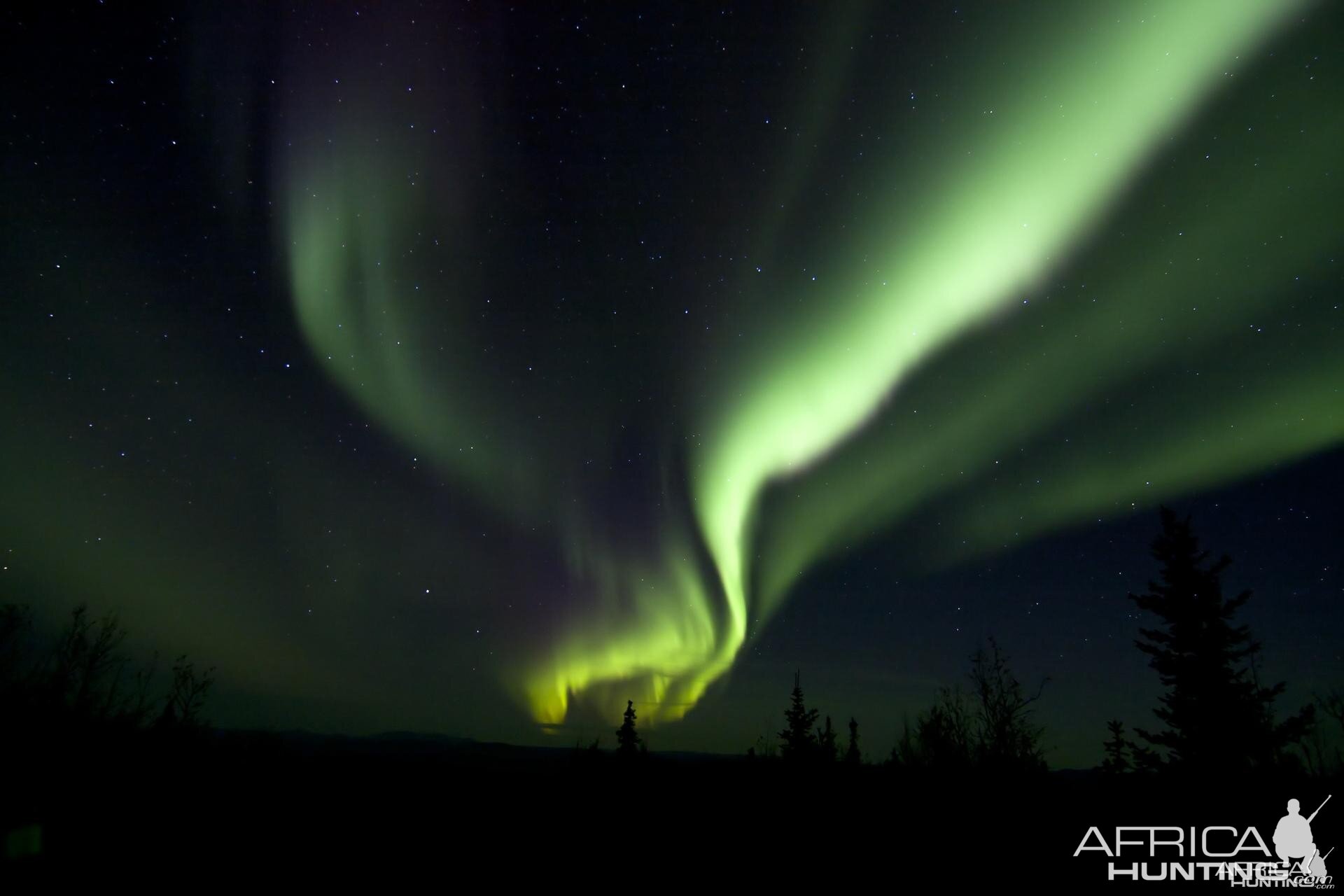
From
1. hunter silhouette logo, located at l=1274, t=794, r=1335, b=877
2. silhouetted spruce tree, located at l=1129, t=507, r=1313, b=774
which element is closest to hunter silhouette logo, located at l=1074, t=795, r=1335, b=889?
hunter silhouette logo, located at l=1274, t=794, r=1335, b=877

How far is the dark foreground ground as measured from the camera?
10.7m

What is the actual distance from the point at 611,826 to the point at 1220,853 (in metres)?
12.7

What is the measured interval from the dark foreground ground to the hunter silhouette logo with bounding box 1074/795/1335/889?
58 millimetres

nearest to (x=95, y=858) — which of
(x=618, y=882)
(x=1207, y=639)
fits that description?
(x=618, y=882)

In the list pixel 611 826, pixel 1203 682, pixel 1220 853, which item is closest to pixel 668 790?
pixel 611 826

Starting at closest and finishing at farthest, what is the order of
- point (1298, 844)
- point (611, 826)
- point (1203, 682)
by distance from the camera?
point (1298, 844) → point (611, 826) → point (1203, 682)

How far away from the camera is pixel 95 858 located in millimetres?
10195

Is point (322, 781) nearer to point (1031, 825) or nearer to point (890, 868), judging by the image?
point (890, 868)

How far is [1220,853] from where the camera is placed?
12.5 meters

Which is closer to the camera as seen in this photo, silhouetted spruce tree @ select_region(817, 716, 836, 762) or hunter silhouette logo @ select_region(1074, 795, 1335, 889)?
hunter silhouette logo @ select_region(1074, 795, 1335, 889)

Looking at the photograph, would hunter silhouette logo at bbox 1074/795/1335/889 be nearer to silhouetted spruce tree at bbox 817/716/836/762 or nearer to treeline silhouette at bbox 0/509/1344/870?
treeline silhouette at bbox 0/509/1344/870

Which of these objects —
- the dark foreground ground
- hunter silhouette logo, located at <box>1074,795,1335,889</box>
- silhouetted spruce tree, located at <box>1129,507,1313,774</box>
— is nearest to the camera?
the dark foreground ground

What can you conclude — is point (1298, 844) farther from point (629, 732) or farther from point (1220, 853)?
point (629, 732)

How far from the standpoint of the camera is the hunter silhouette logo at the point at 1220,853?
37.2ft
